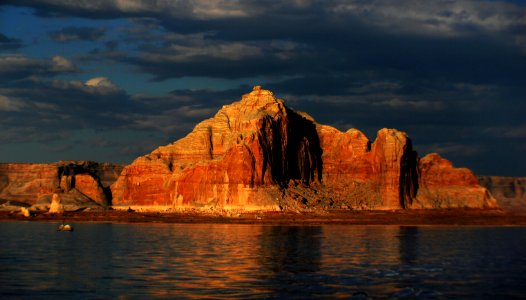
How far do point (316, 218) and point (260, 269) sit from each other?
108744 millimetres

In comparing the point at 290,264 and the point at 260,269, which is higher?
the point at 290,264

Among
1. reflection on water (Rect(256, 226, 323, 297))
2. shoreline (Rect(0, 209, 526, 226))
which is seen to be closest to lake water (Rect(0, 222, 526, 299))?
reflection on water (Rect(256, 226, 323, 297))

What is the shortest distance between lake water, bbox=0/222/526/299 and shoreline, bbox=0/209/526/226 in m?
66.5

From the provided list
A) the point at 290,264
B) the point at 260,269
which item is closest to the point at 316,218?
the point at 290,264

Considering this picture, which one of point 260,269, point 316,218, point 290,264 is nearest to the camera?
point 260,269

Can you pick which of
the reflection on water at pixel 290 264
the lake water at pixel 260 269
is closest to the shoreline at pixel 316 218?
the reflection on water at pixel 290 264

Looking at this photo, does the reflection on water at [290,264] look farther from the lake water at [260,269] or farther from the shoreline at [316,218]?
the shoreline at [316,218]

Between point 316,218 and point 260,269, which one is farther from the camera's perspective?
point 316,218

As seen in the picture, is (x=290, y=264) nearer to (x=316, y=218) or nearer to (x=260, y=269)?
(x=260, y=269)

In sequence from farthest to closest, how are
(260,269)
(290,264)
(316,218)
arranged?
(316,218) → (290,264) → (260,269)

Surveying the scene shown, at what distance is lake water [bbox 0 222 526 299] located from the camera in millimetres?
49562

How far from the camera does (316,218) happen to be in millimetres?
170625

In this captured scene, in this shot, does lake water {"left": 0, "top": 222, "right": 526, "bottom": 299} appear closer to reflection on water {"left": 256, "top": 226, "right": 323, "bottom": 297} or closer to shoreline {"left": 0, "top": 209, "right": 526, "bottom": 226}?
reflection on water {"left": 256, "top": 226, "right": 323, "bottom": 297}

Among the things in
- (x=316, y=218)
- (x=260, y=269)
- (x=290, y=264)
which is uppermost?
(x=316, y=218)
